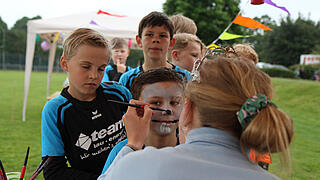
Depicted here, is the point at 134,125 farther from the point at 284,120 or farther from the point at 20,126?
the point at 20,126

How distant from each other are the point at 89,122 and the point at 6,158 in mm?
3683

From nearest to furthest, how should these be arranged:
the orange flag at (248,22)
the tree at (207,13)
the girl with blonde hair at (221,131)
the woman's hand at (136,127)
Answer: the girl with blonde hair at (221,131), the woman's hand at (136,127), the orange flag at (248,22), the tree at (207,13)

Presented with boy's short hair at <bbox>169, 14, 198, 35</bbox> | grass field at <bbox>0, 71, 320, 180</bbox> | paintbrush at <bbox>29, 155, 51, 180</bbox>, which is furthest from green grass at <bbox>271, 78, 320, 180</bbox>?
boy's short hair at <bbox>169, 14, 198, 35</bbox>

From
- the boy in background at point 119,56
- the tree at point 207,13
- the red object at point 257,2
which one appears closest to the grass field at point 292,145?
the red object at point 257,2

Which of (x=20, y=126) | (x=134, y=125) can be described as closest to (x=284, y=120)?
(x=134, y=125)

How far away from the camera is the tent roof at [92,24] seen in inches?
263

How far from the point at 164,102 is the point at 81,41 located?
24.8 inches

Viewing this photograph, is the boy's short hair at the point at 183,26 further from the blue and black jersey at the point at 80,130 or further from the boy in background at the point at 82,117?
the blue and black jersey at the point at 80,130

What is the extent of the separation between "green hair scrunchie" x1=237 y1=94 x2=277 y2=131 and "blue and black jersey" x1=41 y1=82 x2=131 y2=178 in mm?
1024

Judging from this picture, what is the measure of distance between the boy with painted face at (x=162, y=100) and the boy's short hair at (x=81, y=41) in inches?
14.3

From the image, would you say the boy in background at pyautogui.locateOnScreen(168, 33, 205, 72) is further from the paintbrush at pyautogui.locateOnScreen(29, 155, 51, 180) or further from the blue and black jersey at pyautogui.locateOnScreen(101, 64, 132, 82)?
the paintbrush at pyautogui.locateOnScreen(29, 155, 51, 180)

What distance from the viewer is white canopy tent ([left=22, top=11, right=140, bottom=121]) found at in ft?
21.9

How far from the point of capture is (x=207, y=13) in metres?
28.8

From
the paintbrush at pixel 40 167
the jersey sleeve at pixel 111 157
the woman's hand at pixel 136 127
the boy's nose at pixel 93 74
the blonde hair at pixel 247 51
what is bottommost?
the paintbrush at pixel 40 167
